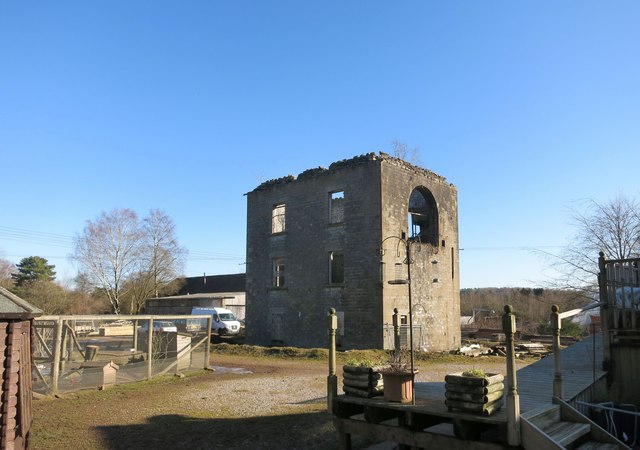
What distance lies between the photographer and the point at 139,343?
21000 mm

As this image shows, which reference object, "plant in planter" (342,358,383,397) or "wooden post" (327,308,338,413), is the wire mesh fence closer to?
"wooden post" (327,308,338,413)

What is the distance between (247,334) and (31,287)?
2241 centimetres

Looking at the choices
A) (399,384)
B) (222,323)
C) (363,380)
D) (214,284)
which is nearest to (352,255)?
(222,323)

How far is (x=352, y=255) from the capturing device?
25.4 m

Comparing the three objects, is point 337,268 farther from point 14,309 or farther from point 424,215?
point 14,309

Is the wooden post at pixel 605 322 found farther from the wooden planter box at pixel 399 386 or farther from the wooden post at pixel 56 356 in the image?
the wooden post at pixel 56 356

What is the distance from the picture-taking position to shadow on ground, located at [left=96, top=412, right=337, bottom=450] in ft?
29.2

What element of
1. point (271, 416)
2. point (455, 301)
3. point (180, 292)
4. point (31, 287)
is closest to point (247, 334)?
point (455, 301)

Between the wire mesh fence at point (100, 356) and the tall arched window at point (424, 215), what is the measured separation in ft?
47.4

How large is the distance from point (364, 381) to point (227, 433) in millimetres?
4010

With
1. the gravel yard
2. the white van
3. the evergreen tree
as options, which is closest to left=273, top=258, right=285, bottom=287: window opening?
the white van

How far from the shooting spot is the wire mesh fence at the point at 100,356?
13.2m

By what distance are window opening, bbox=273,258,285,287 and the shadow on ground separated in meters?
18.6

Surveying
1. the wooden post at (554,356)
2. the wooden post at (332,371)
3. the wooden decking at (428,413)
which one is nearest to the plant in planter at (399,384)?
the wooden decking at (428,413)
